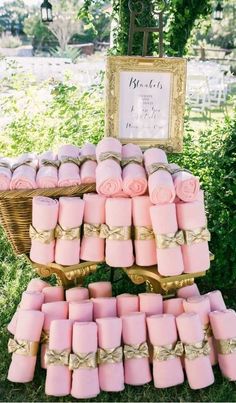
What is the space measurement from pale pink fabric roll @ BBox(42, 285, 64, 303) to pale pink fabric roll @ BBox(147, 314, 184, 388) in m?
0.44

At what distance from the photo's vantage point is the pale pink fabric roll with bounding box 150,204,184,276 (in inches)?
76.2

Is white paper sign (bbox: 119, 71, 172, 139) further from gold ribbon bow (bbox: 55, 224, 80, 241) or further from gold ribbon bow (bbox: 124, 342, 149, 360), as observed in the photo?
gold ribbon bow (bbox: 124, 342, 149, 360)

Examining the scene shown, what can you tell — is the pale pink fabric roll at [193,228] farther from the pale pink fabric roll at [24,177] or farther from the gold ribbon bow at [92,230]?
the pale pink fabric roll at [24,177]

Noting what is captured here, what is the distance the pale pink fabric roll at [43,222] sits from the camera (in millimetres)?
1984

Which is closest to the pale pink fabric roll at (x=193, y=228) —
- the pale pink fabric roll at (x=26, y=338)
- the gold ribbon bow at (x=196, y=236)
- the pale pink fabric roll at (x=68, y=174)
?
the gold ribbon bow at (x=196, y=236)

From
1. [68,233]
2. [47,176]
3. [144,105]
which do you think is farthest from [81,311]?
[144,105]

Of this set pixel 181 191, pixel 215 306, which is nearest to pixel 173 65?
pixel 181 191

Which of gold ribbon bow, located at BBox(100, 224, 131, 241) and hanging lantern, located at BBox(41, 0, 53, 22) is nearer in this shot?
gold ribbon bow, located at BBox(100, 224, 131, 241)

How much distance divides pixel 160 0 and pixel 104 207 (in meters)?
2.32

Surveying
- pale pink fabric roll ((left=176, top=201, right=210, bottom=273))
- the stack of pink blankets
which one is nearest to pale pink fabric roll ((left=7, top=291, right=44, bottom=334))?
the stack of pink blankets

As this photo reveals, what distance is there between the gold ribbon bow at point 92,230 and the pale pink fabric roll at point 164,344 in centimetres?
41

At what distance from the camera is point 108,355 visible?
6.54 feet

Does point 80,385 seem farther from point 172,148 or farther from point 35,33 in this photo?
point 35,33

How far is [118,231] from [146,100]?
0.65 metres
